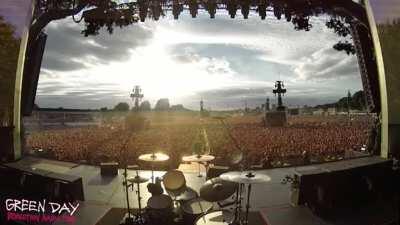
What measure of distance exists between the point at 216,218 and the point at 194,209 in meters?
1.11

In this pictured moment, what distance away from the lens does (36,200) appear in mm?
8414

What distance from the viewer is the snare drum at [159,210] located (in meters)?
7.20

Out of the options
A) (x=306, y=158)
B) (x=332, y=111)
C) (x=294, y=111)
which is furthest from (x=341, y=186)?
(x=332, y=111)

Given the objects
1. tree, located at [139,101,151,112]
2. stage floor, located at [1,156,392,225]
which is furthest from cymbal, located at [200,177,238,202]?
tree, located at [139,101,151,112]

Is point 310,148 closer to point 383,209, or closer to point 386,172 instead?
point 386,172

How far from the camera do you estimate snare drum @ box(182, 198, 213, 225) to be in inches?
290

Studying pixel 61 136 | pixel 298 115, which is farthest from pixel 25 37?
pixel 298 115

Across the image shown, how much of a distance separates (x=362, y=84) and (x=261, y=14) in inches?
158

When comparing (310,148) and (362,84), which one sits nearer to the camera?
(362,84)

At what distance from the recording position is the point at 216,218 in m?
6.47

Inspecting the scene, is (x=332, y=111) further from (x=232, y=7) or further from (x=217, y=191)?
(x=217, y=191)

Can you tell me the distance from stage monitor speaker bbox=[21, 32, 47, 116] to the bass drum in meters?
6.88

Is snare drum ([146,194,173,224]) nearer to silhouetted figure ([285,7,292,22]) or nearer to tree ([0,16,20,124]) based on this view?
silhouetted figure ([285,7,292,22])

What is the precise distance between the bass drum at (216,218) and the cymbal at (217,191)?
0.48 meters
